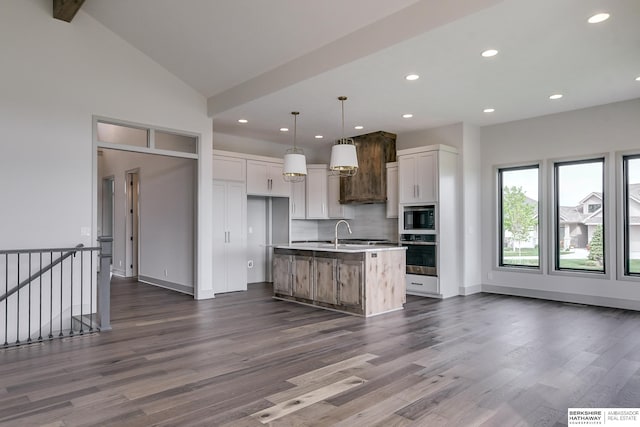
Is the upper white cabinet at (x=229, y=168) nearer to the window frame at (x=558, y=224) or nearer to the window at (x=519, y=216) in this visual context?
the window at (x=519, y=216)

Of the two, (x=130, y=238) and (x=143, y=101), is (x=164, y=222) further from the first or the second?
(x=143, y=101)

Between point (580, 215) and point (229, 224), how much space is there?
5.76 meters

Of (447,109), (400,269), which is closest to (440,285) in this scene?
(400,269)

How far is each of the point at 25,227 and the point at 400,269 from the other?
4772 mm

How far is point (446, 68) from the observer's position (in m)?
4.87

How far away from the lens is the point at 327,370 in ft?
11.5

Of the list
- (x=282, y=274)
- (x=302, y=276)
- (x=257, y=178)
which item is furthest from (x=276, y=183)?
(x=302, y=276)

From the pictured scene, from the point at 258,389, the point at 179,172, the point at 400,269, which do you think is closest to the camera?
the point at 258,389

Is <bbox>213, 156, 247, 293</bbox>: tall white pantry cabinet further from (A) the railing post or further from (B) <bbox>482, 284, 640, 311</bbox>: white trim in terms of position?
(B) <bbox>482, 284, 640, 311</bbox>: white trim

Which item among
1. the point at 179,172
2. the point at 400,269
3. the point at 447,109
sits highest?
the point at 447,109

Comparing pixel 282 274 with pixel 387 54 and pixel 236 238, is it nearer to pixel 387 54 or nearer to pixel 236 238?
pixel 236 238

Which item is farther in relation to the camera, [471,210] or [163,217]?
[163,217]

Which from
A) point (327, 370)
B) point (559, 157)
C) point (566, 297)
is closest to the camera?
point (327, 370)

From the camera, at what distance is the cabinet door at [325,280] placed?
233 inches
